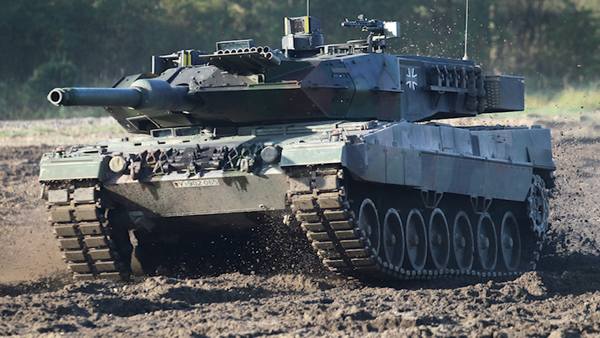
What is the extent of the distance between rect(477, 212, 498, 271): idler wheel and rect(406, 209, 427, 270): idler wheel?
5.74 ft

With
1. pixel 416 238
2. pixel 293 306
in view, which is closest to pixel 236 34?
pixel 416 238

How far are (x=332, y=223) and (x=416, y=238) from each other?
8.33 feet

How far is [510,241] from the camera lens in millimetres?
15312

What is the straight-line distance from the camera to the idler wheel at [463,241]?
548 inches

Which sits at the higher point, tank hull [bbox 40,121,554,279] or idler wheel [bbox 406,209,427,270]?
tank hull [bbox 40,121,554,279]

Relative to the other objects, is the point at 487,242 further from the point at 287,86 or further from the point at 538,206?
the point at 287,86

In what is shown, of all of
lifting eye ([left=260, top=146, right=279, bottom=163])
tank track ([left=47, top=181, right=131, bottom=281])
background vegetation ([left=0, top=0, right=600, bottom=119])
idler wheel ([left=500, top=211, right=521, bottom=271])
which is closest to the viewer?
lifting eye ([left=260, top=146, right=279, bottom=163])

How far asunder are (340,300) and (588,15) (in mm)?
21876

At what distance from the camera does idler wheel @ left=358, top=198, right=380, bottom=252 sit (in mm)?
11391

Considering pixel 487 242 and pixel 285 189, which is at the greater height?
pixel 285 189

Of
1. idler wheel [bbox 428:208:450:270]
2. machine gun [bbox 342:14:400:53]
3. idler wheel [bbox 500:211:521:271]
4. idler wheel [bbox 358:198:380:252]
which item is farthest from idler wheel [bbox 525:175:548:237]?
idler wheel [bbox 358:198:380:252]

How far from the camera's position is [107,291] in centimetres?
1061

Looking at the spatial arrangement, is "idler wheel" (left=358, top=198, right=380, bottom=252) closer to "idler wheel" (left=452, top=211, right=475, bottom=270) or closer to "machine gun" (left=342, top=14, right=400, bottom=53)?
"idler wheel" (left=452, top=211, right=475, bottom=270)

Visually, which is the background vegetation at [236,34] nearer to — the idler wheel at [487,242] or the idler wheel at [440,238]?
the idler wheel at [487,242]
